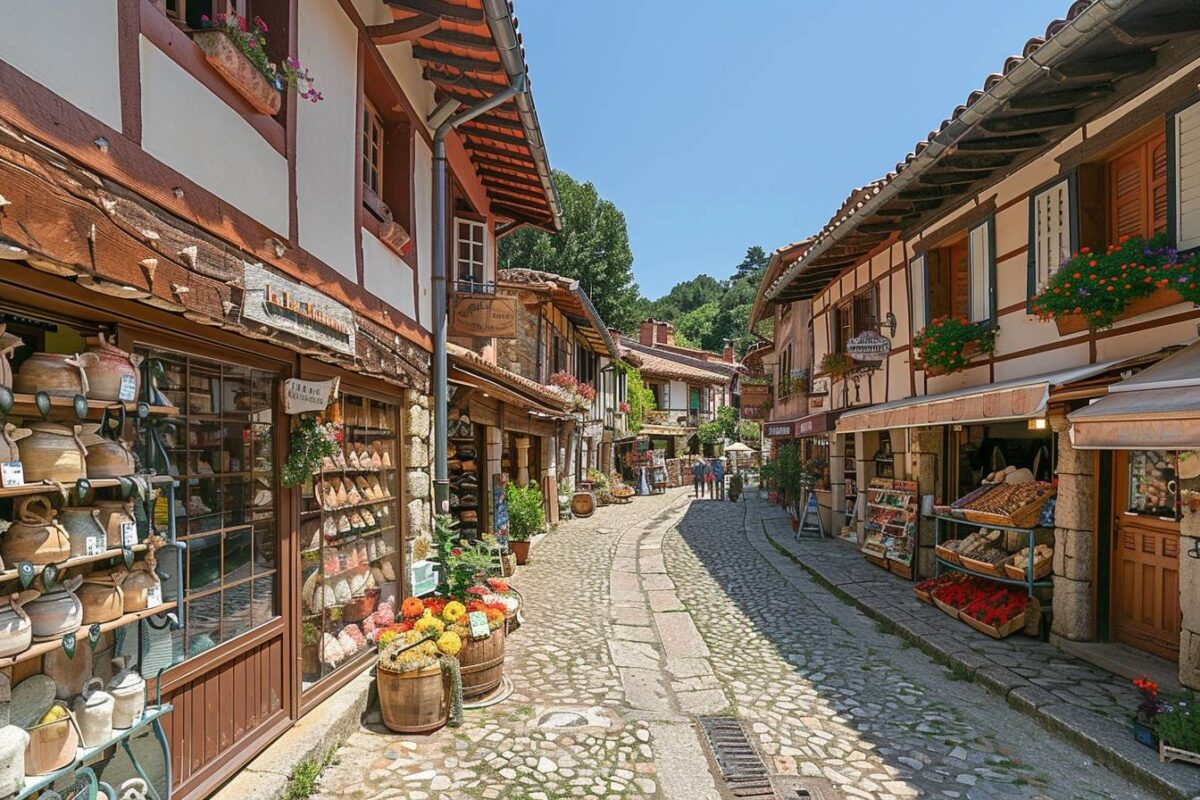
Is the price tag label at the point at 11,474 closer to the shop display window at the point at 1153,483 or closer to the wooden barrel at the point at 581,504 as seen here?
the shop display window at the point at 1153,483

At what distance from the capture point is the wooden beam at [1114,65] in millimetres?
5398

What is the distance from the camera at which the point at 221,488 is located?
3688mm

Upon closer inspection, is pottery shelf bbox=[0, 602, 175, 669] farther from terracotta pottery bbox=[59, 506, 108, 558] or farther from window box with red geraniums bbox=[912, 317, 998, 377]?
window box with red geraniums bbox=[912, 317, 998, 377]

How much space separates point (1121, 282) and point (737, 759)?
A: 4690 millimetres

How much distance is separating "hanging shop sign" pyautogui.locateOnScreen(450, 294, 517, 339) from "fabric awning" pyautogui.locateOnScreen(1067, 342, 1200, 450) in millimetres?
5060

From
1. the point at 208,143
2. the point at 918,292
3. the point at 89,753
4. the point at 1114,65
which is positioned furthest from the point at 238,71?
the point at 918,292

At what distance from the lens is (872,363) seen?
33.1 feet

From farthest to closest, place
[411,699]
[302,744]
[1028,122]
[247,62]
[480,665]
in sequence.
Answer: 1. [1028,122]
2. [480,665]
3. [411,699]
4. [302,744]
5. [247,62]

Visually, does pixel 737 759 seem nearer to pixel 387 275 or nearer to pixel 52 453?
pixel 52 453

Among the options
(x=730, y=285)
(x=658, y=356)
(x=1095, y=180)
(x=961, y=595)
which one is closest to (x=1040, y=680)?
(x=961, y=595)

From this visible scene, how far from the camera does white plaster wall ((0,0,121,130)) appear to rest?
209cm

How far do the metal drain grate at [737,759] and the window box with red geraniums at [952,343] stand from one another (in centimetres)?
508

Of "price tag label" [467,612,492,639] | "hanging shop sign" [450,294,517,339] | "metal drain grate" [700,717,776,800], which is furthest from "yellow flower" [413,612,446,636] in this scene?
"hanging shop sign" [450,294,517,339]

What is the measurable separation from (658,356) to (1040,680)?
106ft
